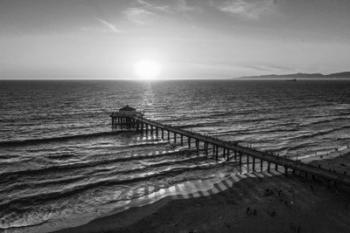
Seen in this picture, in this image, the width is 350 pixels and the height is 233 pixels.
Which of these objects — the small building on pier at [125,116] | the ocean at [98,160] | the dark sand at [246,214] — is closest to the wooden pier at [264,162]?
the dark sand at [246,214]

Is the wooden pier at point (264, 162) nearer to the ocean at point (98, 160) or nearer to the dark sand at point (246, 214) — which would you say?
the dark sand at point (246, 214)

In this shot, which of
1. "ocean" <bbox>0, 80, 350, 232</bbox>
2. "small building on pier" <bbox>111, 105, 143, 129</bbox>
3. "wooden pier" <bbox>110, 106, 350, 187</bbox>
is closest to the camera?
"ocean" <bbox>0, 80, 350, 232</bbox>

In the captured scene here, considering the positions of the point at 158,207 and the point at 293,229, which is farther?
the point at 158,207

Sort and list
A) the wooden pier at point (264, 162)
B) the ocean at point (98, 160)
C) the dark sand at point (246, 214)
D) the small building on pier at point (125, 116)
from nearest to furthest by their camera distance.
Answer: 1. the dark sand at point (246, 214)
2. the ocean at point (98, 160)
3. the wooden pier at point (264, 162)
4. the small building on pier at point (125, 116)

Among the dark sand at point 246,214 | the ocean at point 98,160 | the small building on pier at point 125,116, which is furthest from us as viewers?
the small building on pier at point 125,116

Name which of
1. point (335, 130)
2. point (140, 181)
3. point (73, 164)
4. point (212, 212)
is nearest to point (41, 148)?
point (73, 164)

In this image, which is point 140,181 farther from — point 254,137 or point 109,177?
point 254,137

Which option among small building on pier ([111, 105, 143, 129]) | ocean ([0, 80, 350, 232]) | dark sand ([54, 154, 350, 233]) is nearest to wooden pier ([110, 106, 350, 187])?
dark sand ([54, 154, 350, 233])

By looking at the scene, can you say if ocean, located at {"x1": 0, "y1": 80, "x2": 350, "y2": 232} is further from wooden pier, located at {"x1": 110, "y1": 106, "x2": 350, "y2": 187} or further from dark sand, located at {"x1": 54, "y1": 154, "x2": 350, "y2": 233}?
dark sand, located at {"x1": 54, "y1": 154, "x2": 350, "y2": 233}
